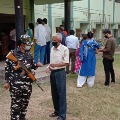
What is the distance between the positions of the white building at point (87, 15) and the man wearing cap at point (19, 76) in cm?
1145

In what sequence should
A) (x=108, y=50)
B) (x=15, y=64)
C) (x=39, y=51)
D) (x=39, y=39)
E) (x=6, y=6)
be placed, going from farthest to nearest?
(x=6, y=6) < (x=39, y=51) < (x=39, y=39) < (x=108, y=50) < (x=15, y=64)

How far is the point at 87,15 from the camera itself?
22156mm

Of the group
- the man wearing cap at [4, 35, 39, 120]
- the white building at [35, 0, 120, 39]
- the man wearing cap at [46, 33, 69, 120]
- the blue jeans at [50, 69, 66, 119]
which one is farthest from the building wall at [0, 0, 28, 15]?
the man wearing cap at [4, 35, 39, 120]

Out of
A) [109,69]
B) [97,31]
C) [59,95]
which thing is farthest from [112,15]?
[59,95]

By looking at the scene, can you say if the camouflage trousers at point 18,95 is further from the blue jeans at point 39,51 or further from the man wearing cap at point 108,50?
the blue jeans at point 39,51

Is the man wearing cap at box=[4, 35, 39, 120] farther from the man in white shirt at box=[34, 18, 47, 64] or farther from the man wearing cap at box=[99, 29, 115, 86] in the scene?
the man in white shirt at box=[34, 18, 47, 64]

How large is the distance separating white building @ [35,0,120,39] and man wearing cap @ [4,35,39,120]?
37.6 feet

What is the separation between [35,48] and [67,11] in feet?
10.1

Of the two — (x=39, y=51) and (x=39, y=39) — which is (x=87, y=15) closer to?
(x=39, y=51)

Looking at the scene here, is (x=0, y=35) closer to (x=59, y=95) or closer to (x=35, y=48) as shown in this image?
(x=35, y=48)

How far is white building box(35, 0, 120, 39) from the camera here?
17638 millimetres

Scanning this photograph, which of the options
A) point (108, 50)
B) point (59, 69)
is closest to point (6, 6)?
point (108, 50)

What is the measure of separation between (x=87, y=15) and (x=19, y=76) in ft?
57.8

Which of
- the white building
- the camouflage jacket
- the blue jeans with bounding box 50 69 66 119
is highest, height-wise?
the white building
